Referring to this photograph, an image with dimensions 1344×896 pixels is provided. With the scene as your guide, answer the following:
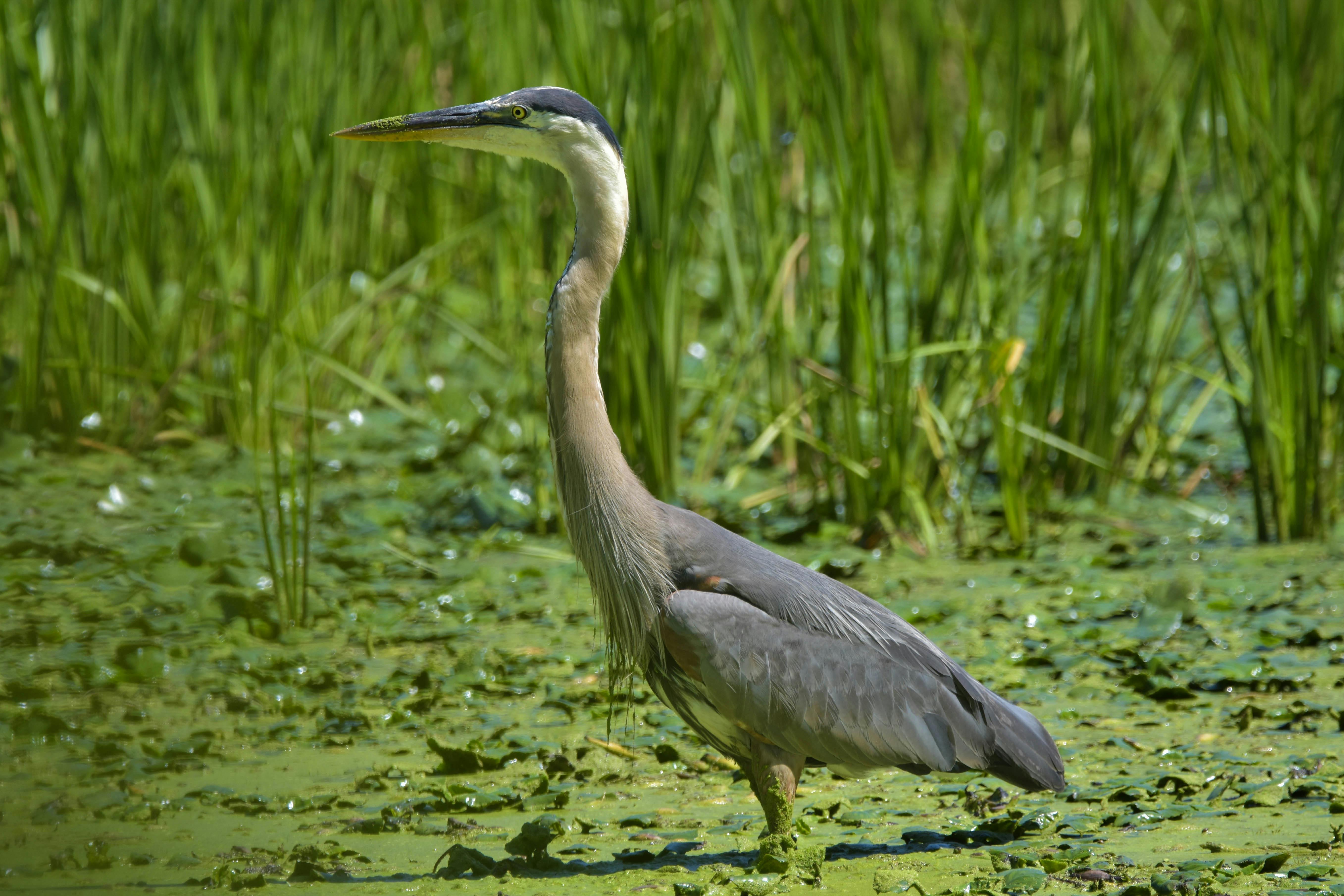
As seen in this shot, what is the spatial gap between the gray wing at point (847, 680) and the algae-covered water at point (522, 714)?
198 mm

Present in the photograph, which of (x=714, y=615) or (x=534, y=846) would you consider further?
(x=714, y=615)

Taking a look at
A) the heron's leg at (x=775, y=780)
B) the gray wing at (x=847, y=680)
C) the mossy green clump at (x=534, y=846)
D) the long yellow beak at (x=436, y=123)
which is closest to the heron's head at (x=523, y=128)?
the long yellow beak at (x=436, y=123)

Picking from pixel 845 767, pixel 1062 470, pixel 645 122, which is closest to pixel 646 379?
pixel 645 122

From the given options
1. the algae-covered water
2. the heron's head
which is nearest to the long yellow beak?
the heron's head

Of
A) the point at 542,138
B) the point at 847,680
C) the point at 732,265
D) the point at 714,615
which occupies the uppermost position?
the point at 542,138

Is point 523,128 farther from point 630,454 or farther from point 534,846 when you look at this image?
point 630,454

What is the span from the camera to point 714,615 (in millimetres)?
3162

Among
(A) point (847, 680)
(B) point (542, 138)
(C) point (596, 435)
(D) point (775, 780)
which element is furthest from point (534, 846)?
(B) point (542, 138)

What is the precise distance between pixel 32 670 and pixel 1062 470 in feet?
12.9

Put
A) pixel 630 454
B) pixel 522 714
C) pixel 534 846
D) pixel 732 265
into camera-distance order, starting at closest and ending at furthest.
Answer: pixel 534 846, pixel 522 714, pixel 630 454, pixel 732 265

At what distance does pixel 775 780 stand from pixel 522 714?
1.13m

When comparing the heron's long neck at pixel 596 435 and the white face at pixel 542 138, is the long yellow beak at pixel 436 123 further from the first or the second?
the heron's long neck at pixel 596 435

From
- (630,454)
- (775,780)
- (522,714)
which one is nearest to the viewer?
(775,780)

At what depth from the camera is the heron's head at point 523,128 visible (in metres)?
3.40
